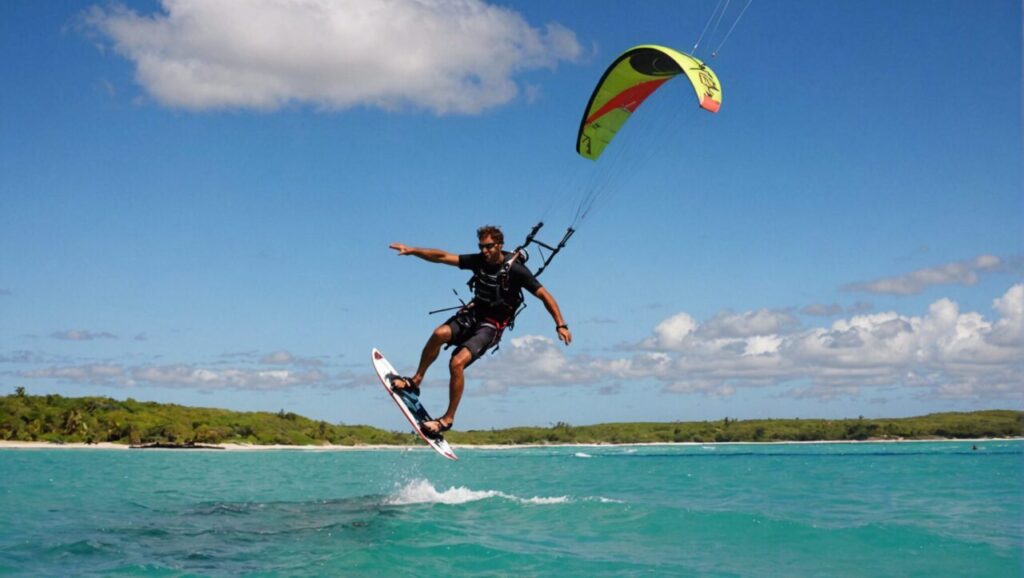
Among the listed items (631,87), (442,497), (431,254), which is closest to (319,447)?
(442,497)

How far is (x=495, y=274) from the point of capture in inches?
467

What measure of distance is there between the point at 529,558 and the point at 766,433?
414 ft

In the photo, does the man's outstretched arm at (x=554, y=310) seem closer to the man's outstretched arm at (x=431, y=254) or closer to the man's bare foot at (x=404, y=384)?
the man's outstretched arm at (x=431, y=254)

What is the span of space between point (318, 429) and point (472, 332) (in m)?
80.0

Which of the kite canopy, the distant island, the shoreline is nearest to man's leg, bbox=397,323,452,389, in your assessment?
the kite canopy

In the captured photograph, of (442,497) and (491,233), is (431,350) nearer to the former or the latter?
(491,233)

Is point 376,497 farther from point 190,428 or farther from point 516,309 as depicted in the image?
point 190,428

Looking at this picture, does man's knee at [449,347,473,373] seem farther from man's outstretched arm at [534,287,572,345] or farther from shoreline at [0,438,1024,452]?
shoreline at [0,438,1024,452]

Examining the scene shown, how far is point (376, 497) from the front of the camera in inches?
827

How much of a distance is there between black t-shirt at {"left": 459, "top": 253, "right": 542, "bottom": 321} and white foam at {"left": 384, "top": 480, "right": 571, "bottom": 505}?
8655 mm

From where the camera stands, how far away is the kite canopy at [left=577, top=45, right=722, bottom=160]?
38.7 feet

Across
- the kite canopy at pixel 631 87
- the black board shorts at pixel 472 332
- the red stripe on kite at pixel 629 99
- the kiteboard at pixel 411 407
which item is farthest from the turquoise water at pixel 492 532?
the red stripe on kite at pixel 629 99

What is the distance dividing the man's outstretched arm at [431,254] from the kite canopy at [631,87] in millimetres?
3721

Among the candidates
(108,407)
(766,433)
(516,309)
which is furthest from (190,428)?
(766,433)
